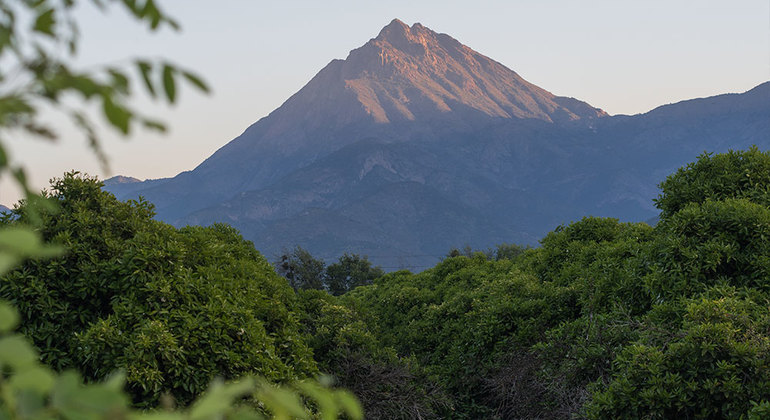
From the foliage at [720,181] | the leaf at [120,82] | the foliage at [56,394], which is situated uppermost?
the leaf at [120,82]

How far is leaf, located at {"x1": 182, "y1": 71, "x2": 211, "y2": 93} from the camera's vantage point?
3.99 ft

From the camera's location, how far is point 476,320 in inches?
582

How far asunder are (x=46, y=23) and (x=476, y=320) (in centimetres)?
1413

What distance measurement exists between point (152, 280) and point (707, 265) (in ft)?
29.0

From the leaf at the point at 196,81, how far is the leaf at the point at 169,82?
3 centimetres

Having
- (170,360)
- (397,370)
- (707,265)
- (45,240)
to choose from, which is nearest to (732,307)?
(707,265)

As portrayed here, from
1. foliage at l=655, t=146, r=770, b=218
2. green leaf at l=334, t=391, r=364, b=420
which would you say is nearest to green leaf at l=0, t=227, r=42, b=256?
green leaf at l=334, t=391, r=364, b=420

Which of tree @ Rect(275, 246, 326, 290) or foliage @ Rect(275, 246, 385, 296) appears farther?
tree @ Rect(275, 246, 326, 290)

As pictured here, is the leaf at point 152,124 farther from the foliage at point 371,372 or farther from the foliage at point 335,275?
the foliage at point 335,275

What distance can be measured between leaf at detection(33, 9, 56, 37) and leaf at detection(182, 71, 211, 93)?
16.6 inches

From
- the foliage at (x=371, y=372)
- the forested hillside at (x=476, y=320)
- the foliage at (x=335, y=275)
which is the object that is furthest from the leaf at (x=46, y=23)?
the foliage at (x=335, y=275)

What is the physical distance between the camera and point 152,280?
860 centimetres

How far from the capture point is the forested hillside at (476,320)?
7734 mm

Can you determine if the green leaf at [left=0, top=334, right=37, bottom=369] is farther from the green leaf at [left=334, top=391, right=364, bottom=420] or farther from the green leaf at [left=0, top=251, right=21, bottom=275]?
the green leaf at [left=334, top=391, right=364, bottom=420]
